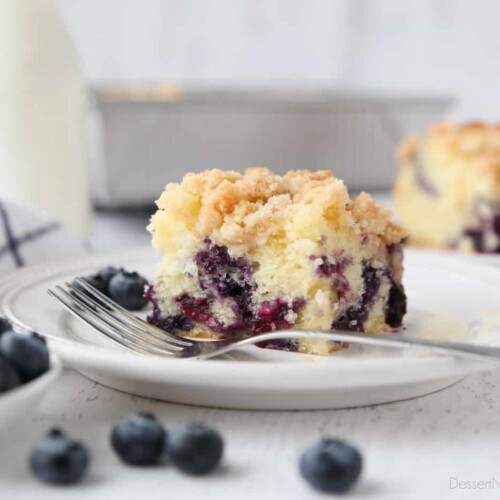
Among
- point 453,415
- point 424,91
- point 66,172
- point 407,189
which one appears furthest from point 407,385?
point 424,91

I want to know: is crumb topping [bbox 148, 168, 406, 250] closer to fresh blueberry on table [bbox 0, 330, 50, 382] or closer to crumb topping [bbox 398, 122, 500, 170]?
fresh blueberry on table [bbox 0, 330, 50, 382]

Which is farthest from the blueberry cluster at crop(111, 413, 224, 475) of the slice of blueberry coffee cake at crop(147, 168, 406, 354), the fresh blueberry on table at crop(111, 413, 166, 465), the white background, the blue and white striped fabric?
the white background

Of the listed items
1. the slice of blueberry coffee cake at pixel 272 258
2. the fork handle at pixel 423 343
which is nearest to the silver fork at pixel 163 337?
the fork handle at pixel 423 343

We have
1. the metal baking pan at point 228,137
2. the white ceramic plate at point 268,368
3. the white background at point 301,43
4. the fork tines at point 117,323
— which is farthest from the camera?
the white background at point 301,43

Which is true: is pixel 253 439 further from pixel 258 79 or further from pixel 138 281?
pixel 258 79

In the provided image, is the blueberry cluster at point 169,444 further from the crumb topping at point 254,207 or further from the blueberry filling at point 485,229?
the blueberry filling at point 485,229

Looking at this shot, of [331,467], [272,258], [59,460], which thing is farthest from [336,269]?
[59,460]
